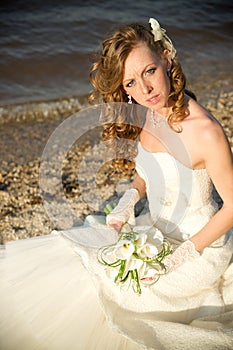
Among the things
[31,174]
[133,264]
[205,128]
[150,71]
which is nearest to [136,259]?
[133,264]

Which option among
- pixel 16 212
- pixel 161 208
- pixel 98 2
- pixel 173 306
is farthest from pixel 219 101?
pixel 98 2

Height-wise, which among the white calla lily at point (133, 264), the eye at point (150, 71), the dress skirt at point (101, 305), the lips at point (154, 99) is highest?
the eye at point (150, 71)

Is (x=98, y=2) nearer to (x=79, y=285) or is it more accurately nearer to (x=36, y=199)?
(x=36, y=199)

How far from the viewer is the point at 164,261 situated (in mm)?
2820

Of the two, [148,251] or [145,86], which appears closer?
[148,251]

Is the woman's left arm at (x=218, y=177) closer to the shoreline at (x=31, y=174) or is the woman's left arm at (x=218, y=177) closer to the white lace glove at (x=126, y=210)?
the white lace glove at (x=126, y=210)

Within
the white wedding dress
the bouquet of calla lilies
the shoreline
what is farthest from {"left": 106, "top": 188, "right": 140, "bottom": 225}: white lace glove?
the shoreline

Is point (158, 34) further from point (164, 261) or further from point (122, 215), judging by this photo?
point (164, 261)

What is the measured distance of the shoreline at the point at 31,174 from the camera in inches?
179

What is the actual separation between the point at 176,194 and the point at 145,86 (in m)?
0.73

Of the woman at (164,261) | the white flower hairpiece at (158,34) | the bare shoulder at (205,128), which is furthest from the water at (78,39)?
the bare shoulder at (205,128)

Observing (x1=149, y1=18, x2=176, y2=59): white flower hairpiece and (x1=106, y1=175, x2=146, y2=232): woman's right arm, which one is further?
(x1=106, y1=175, x2=146, y2=232): woman's right arm

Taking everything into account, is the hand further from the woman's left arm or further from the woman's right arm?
the woman's left arm

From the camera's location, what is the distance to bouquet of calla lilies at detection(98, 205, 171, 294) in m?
2.64
